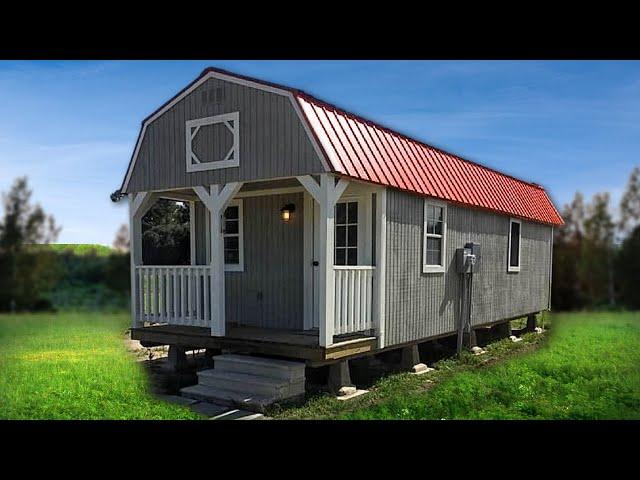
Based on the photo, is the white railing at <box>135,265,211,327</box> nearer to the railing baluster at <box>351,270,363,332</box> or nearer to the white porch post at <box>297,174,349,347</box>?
the white porch post at <box>297,174,349,347</box>

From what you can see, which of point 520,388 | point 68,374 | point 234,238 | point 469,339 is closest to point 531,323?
point 469,339

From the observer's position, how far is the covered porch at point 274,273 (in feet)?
19.2

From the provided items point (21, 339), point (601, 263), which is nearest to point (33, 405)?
point (21, 339)

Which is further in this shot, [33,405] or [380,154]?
[380,154]

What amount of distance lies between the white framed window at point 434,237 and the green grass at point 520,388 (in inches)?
65.7

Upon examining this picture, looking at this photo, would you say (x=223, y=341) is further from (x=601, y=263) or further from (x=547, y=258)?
(x=547, y=258)

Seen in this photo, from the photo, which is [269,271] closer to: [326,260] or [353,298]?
[353,298]

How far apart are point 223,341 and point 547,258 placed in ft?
31.9

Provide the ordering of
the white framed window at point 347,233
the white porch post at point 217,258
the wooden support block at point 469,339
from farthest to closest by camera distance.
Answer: the wooden support block at point 469,339, the white framed window at point 347,233, the white porch post at point 217,258

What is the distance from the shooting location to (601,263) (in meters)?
6.45

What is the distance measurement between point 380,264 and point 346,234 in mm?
984

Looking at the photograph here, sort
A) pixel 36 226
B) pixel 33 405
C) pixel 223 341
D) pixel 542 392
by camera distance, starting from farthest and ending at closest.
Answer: pixel 223 341
pixel 542 392
pixel 33 405
pixel 36 226

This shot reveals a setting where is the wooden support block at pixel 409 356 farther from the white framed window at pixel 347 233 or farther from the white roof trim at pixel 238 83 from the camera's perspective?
the white roof trim at pixel 238 83

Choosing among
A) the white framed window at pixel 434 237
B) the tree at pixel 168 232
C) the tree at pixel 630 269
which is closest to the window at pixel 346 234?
the white framed window at pixel 434 237
